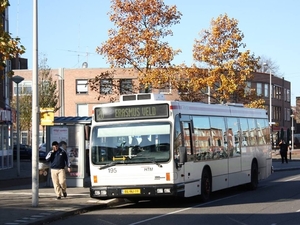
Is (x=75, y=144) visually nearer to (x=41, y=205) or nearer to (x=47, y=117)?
(x=47, y=117)

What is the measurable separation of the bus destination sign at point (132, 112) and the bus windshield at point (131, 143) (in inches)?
8.9

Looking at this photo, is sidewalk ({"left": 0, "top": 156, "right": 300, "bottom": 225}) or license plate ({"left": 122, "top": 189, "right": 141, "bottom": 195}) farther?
license plate ({"left": 122, "top": 189, "right": 141, "bottom": 195})

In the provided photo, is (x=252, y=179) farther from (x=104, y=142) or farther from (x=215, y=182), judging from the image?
(x=104, y=142)

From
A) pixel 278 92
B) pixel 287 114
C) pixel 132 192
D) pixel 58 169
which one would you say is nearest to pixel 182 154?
pixel 132 192

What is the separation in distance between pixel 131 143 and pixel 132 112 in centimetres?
92

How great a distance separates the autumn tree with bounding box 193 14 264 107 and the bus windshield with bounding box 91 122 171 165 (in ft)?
66.5

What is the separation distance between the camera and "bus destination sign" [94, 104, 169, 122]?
17219mm

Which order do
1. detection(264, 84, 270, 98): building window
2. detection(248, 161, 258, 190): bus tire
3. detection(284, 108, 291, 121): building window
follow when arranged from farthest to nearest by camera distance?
detection(284, 108, 291, 121): building window
detection(264, 84, 270, 98): building window
detection(248, 161, 258, 190): bus tire

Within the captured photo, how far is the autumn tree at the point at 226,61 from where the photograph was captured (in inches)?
1486

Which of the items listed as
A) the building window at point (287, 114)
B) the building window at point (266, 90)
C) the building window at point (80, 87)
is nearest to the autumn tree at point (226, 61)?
the building window at point (80, 87)

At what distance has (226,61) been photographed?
38844 millimetres

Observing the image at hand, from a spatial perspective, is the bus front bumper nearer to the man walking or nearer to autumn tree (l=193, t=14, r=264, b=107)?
the man walking

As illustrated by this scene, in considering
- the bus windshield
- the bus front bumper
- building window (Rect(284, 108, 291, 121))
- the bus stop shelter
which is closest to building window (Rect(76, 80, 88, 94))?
building window (Rect(284, 108, 291, 121))

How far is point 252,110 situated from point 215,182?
18.1ft
